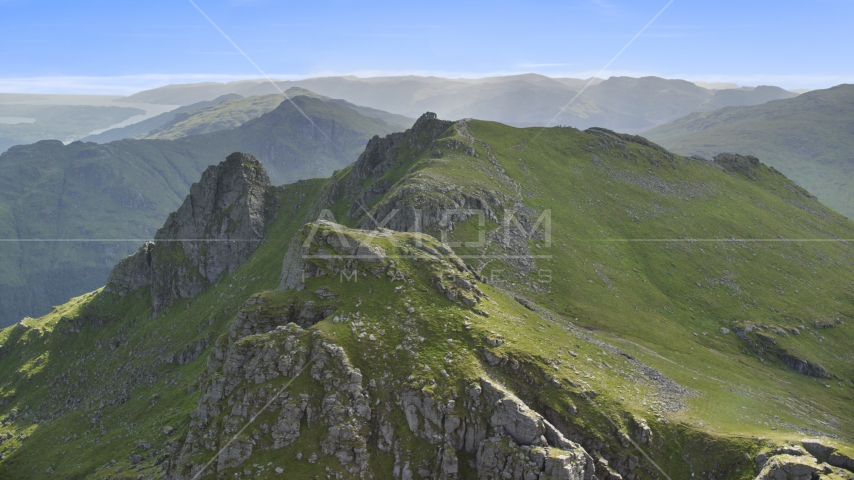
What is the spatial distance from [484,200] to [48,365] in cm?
13876

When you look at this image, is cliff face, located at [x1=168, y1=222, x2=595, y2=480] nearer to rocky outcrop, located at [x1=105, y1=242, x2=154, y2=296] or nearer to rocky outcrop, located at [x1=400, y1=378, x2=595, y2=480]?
rocky outcrop, located at [x1=400, y1=378, x2=595, y2=480]

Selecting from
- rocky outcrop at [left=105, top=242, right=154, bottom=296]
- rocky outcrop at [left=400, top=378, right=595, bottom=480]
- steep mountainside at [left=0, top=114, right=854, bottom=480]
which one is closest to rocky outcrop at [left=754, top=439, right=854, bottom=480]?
steep mountainside at [left=0, top=114, right=854, bottom=480]

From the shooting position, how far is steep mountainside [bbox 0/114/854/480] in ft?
148

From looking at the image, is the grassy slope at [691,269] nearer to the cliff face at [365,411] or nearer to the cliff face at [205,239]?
the cliff face at [365,411]

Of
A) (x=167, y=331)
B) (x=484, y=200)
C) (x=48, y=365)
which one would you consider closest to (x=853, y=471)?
(x=484, y=200)

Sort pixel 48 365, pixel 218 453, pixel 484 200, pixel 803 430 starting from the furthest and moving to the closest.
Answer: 1. pixel 48 365
2. pixel 484 200
3. pixel 803 430
4. pixel 218 453

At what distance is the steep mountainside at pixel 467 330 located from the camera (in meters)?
45.0

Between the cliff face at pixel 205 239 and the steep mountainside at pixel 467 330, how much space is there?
754mm

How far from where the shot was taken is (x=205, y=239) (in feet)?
521

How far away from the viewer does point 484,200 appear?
105m

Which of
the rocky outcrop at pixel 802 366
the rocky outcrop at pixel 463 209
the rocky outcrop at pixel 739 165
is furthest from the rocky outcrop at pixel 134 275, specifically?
the rocky outcrop at pixel 739 165

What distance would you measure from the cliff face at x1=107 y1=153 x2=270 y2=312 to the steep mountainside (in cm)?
75

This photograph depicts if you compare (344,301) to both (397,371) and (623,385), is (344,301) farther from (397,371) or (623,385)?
(623,385)

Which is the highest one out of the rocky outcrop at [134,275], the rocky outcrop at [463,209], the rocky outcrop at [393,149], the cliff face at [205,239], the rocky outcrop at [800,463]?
the rocky outcrop at [393,149]
